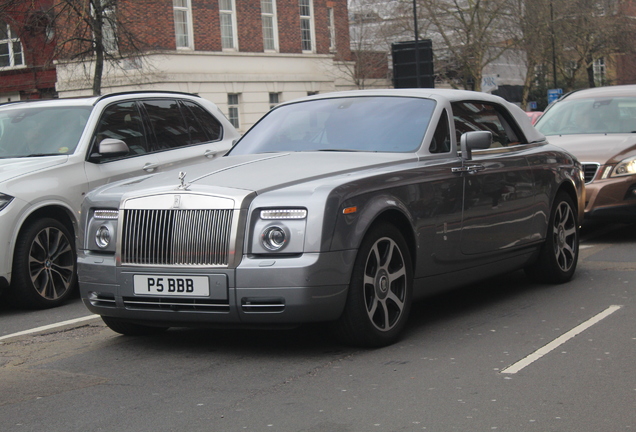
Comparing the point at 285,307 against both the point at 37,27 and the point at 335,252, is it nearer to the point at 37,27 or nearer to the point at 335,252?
the point at 335,252

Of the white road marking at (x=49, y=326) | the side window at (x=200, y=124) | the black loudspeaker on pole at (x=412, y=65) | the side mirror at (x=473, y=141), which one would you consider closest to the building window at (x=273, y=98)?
the black loudspeaker on pole at (x=412, y=65)

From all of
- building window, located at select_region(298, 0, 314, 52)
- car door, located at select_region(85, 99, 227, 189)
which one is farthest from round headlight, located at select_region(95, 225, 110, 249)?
building window, located at select_region(298, 0, 314, 52)

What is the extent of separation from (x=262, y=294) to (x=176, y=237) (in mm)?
667

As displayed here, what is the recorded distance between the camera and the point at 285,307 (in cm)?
560

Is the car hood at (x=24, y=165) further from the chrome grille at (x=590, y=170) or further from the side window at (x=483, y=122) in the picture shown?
the chrome grille at (x=590, y=170)

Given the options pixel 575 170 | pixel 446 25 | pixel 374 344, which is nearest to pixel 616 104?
pixel 575 170

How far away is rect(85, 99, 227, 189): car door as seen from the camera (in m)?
9.10

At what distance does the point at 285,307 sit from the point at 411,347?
96 centimetres

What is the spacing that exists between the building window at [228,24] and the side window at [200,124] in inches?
1315

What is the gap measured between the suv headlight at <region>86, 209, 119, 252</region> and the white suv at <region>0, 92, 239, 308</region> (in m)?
1.99

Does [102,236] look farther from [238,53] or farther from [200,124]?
[238,53]

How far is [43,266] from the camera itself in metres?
8.45

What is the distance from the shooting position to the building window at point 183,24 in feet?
135

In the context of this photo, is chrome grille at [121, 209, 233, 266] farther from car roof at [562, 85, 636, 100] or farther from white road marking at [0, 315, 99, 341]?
car roof at [562, 85, 636, 100]
